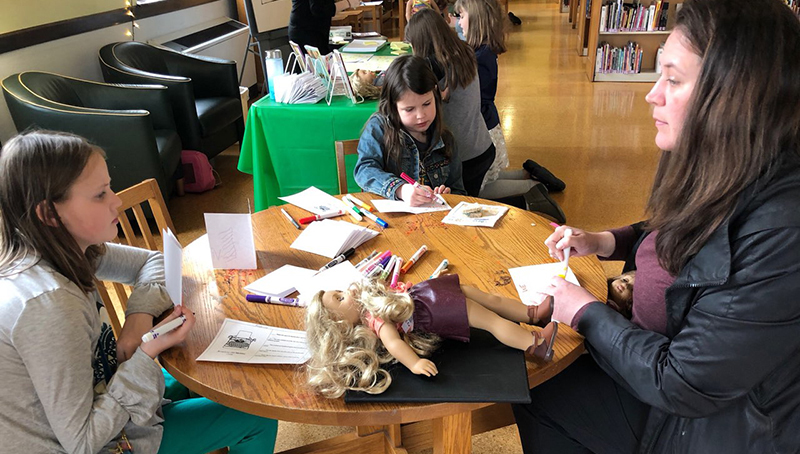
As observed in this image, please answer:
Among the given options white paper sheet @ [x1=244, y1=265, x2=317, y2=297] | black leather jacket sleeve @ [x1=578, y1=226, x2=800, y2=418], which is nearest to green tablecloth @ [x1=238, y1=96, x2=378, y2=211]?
white paper sheet @ [x1=244, y1=265, x2=317, y2=297]

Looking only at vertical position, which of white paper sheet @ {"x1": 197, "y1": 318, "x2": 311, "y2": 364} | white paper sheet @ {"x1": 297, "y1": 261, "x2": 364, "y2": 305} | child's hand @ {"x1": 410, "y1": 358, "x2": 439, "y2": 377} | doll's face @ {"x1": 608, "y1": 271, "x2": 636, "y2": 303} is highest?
child's hand @ {"x1": 410, "y1": 358, "x2": 439, "y2": 377}

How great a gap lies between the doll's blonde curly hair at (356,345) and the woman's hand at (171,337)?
0.92ft

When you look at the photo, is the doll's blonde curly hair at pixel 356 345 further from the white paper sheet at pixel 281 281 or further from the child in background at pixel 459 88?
the child in background at pixel 459 88

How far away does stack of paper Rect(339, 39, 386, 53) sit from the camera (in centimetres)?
422

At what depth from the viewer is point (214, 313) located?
1.31m

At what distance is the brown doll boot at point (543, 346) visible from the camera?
3.60 feet

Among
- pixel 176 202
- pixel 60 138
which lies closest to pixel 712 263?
pixel 60 138

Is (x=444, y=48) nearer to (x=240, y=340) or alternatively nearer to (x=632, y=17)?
(x=240, y=340)

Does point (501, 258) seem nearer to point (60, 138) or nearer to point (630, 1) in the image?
point (60, 138)

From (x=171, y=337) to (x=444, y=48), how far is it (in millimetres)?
2044

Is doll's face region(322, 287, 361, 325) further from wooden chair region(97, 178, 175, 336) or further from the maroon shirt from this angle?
wooden chair region(97, 178, 175, 336)

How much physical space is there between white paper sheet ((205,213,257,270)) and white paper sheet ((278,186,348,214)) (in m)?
0.33

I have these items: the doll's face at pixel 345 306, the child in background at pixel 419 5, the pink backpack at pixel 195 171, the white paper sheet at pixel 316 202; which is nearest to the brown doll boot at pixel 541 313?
Result: the doll's face at pixel 345 306

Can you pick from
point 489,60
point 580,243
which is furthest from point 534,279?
point 489,60
